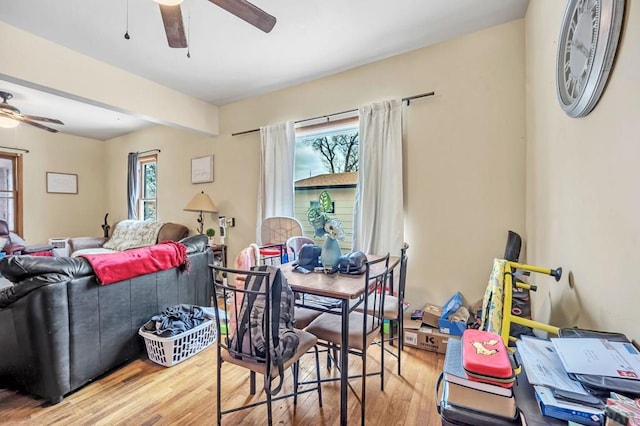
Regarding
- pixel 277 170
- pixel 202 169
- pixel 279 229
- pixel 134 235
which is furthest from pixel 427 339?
pixel 134 235

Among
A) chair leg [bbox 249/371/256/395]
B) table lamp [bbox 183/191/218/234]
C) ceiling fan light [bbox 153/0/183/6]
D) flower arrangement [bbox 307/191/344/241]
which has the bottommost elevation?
chair leg [bbox 249/371/256/395]

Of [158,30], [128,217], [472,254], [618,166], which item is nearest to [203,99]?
[158,30]

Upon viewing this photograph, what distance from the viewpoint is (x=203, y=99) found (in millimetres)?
3975

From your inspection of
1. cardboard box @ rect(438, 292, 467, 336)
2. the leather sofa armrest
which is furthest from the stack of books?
the leather sofa armrest

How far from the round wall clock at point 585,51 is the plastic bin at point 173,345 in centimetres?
280

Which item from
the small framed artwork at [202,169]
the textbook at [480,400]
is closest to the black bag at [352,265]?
the textbook at [480,400]

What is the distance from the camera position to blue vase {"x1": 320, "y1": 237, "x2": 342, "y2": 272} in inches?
74.0

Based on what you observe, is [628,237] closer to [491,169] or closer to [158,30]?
[491,169]

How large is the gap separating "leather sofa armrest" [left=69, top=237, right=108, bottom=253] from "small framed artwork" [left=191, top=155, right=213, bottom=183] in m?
2.42

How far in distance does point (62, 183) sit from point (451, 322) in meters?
7.09

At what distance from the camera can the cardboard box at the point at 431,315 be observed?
8.11 feet

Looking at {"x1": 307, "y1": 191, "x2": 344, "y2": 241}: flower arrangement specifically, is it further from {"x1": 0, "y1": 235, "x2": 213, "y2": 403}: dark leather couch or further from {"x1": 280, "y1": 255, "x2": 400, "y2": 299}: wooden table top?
{"x1": 0, "y1": 235, "x2": 213, "y2": 403}: dark leather couch

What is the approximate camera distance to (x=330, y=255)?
1.89 metres

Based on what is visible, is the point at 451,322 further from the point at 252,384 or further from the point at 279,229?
the point at 279,229
